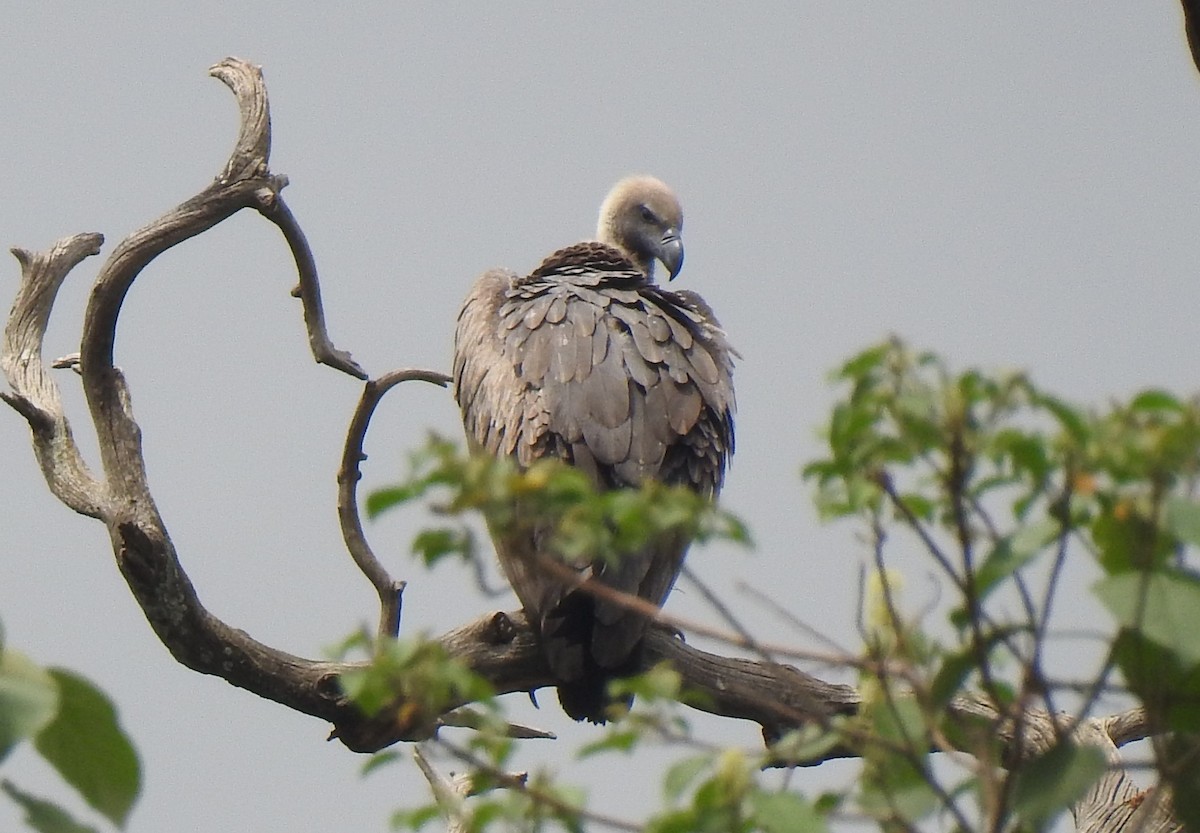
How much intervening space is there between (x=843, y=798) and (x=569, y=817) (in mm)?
293

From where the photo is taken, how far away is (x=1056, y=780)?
1383 millimetres

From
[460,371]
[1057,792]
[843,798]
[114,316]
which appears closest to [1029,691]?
[1057,792]

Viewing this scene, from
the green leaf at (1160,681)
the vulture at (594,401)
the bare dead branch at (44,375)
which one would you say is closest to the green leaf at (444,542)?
the green leaf at (1160,681)

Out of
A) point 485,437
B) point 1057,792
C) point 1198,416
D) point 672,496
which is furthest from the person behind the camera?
point 485,437

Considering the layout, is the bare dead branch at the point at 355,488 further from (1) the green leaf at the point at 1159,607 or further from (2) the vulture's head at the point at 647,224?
(1) the green leaf at the point at 1159,607

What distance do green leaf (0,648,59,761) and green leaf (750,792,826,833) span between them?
63 centimetres

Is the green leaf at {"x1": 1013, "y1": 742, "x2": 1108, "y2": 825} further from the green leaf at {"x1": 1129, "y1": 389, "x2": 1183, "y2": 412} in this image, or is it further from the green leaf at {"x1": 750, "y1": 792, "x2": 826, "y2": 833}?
the green leaf at {"x1": 1129, "y1": 389, "x2": 1183, "y2": 412}

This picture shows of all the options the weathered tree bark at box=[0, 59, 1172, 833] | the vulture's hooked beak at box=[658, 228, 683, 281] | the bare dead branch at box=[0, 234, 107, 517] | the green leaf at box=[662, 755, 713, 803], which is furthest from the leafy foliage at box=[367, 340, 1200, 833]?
the vulture's hooked beak at box=[658, 228, 683, 281]

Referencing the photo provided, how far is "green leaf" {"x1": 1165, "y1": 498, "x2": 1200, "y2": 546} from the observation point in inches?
50.6

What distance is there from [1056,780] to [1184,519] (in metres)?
0.25

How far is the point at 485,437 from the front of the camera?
4988 mm

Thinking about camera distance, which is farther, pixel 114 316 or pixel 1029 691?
pixel 114 316

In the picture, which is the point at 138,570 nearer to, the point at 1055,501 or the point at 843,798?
the point at 843,798

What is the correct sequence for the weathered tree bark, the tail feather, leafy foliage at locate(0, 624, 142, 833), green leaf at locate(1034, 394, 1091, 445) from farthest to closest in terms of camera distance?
the tail feather
the weathered tree bark
green leaf at locate(1034, 394, 1091, 445)
leafy foliage at locate(0, 624, 142, 833)
